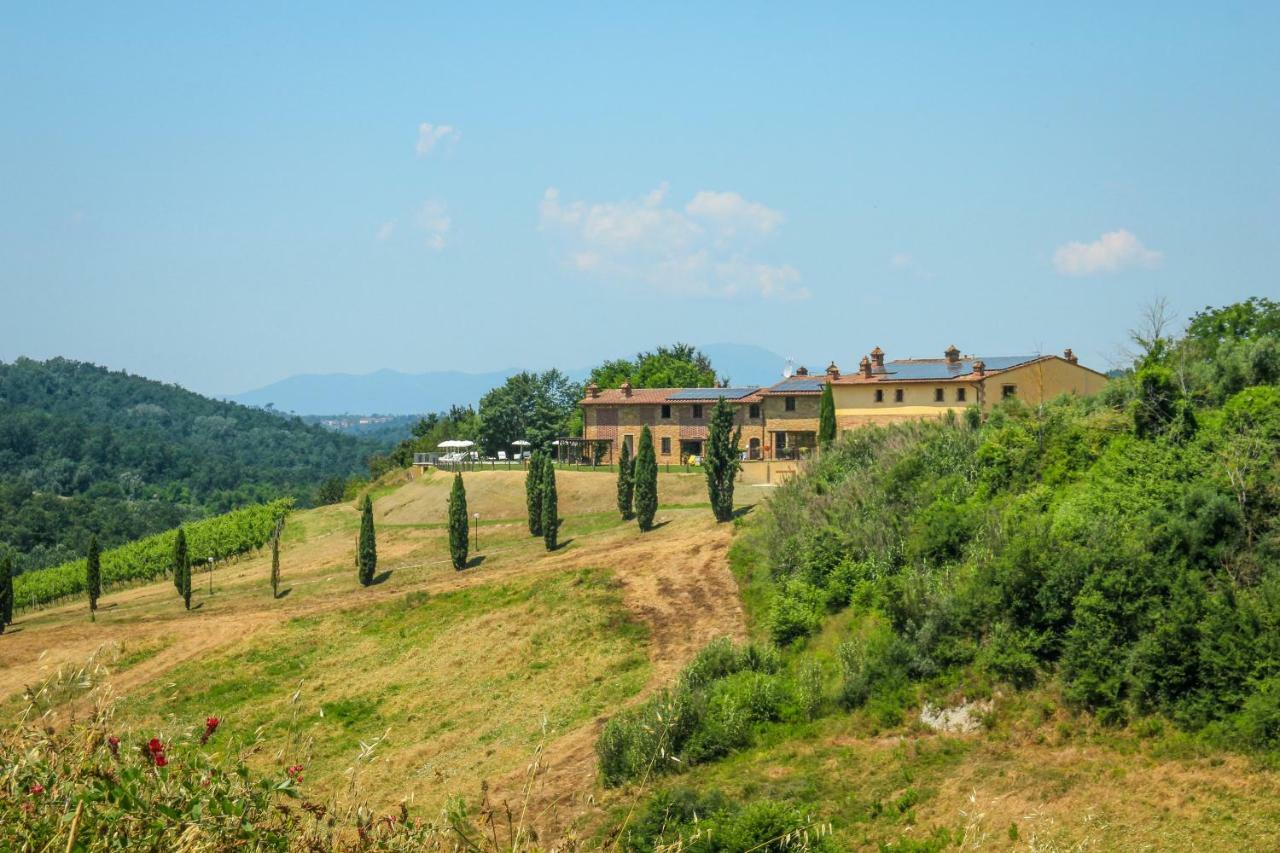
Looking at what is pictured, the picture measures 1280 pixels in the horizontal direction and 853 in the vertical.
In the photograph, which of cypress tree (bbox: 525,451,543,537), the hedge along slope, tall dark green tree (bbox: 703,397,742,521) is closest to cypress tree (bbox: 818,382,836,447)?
tall dark green tree (bbox: 703,397,742,521)

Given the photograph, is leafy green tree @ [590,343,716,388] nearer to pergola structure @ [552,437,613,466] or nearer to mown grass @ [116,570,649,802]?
pergola structure @ [552,437,613,466]

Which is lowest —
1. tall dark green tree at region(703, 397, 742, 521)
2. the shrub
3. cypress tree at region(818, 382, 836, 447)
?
the shrub

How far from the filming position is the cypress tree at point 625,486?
61.2 metres

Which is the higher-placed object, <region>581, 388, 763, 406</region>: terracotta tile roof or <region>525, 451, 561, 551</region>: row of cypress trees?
<region>581, 388, 763, 406</region>: terracotta tile roof

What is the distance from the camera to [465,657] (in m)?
42.0

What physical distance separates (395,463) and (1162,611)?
260 feet

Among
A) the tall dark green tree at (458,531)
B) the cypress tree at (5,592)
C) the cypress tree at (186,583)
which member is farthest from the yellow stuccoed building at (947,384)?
the cypress tree at (5,592)

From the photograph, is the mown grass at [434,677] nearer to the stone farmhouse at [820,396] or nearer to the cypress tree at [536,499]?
the cypress tree at [536,499]

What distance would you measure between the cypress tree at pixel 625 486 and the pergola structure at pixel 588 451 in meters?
14.4

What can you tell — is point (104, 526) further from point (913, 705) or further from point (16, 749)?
point (16, 749)

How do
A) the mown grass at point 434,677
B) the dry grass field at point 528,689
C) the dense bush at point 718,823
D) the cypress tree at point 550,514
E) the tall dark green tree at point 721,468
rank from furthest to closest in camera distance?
1. the cypress tree at point 550,514
2. the tall dark green tree at point 721,468
3. the mown grass at point 434,677
4. the dry grass field at point 528,689
5. the dense bush at point 718,823

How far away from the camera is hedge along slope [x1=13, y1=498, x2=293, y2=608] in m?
73.2

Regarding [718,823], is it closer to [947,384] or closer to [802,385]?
[947,384]

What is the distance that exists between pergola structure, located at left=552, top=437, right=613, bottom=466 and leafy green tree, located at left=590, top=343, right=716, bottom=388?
66.7ft
